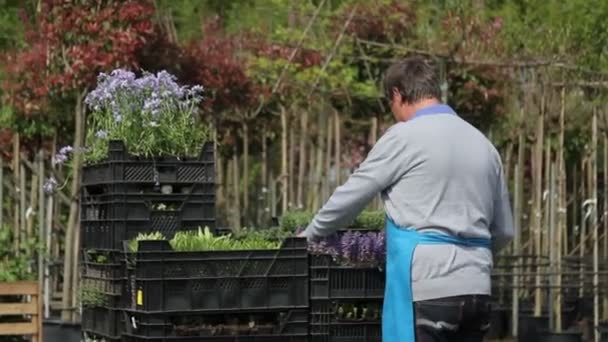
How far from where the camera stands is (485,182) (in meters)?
6.11

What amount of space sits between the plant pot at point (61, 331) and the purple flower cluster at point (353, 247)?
622 centimetres

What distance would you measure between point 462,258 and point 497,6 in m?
11.2

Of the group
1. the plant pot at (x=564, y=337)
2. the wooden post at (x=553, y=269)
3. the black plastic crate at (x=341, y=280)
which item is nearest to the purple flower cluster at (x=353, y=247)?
the black plastic crate at (x=341, y=280)

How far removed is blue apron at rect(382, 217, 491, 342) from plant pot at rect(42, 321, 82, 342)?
302 inches

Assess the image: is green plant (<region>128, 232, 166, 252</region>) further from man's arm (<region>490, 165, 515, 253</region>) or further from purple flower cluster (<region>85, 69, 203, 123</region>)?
man's arm (<region>490, 165, 515, 253</region>)

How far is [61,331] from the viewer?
1375 centimetres

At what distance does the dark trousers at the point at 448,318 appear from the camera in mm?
5938

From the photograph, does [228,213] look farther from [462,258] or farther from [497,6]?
[462,258]

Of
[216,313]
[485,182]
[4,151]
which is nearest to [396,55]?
[4,151]

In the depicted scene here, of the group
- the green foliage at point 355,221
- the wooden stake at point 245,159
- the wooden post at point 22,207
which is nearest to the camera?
the green foliage at point 355,221

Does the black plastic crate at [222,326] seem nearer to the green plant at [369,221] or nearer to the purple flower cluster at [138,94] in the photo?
the green plant at [369,221]

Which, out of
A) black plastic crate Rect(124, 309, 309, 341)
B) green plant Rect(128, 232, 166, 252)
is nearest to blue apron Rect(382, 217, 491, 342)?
black plastic crate Rect(124, 309, 309, 341)

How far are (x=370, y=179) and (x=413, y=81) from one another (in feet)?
1.34

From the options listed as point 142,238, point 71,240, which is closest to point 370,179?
point 142,238
